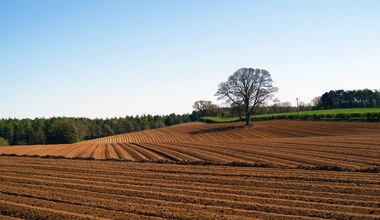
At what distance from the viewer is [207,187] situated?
44.7 ft

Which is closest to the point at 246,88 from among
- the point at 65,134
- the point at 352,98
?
the point at 65,134

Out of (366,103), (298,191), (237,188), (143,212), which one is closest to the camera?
(143,212)

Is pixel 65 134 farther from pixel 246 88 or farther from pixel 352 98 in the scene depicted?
pixel 352 98

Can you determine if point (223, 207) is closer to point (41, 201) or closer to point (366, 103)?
point (41, 201)

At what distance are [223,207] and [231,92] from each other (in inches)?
1798

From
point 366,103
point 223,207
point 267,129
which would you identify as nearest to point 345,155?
point 223,207

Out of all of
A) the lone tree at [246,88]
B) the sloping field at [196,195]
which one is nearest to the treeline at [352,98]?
the lone tree at [246,88]

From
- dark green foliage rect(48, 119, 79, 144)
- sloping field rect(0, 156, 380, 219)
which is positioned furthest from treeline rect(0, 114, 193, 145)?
sloping field rect(0, 156, 380, 219)

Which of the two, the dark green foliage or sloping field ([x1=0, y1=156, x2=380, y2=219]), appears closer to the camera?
sloping field ([x1=0, y1=156, x2=380, y2=219])

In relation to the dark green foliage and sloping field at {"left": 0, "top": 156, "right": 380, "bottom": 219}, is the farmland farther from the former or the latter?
the dark green foliage

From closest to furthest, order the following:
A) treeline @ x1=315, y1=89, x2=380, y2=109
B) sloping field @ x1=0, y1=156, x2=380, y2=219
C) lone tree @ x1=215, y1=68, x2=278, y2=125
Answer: sloping field @ x1=0, y1=156, x2=380, y2=219 → lone tree @ x1=215, y1=68, x2=278, y2=125 → treeline @ x1=315, y1=89, x2=380, y2=109

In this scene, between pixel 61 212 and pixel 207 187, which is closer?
pixel 61 212

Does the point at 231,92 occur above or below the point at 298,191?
above

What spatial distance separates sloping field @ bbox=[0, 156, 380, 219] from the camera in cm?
999
